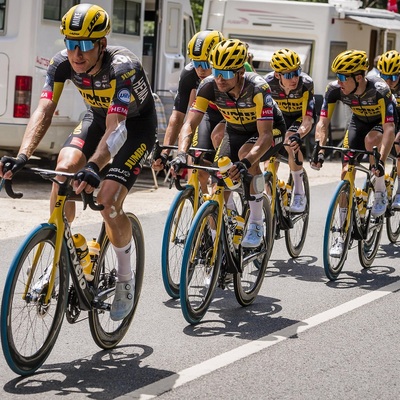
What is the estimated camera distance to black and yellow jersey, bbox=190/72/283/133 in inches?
312

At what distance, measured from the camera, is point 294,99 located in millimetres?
10648

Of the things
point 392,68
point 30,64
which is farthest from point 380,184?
point 30,64

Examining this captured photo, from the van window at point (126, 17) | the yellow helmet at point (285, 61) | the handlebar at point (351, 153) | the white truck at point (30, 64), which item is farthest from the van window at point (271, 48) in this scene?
the handlebar at point (351, 153)

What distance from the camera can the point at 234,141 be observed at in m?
8.54

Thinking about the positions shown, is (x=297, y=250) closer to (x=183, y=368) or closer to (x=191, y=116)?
(x=191, y=116)

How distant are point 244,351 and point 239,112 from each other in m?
2.19

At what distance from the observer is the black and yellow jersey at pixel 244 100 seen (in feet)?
26.0

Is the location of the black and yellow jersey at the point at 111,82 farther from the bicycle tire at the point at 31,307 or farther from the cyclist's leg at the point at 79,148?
the bicycle tire at the point at 31,307

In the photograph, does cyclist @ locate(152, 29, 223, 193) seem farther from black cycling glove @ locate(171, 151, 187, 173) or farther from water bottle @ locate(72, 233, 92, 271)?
water bottle @ locate(72, 233, 92, 271)

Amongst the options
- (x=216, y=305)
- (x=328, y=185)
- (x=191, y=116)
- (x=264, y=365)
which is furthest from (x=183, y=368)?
(x=328, y=185)

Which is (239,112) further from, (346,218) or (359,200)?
(359,200)

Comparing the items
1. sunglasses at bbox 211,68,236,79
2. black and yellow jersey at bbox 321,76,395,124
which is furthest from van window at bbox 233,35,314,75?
sunglasses at bbox 211,68,236,79

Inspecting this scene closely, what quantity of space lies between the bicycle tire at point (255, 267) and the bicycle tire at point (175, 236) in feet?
1.67

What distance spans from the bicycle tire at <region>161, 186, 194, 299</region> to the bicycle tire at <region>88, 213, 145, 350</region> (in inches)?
45.8
